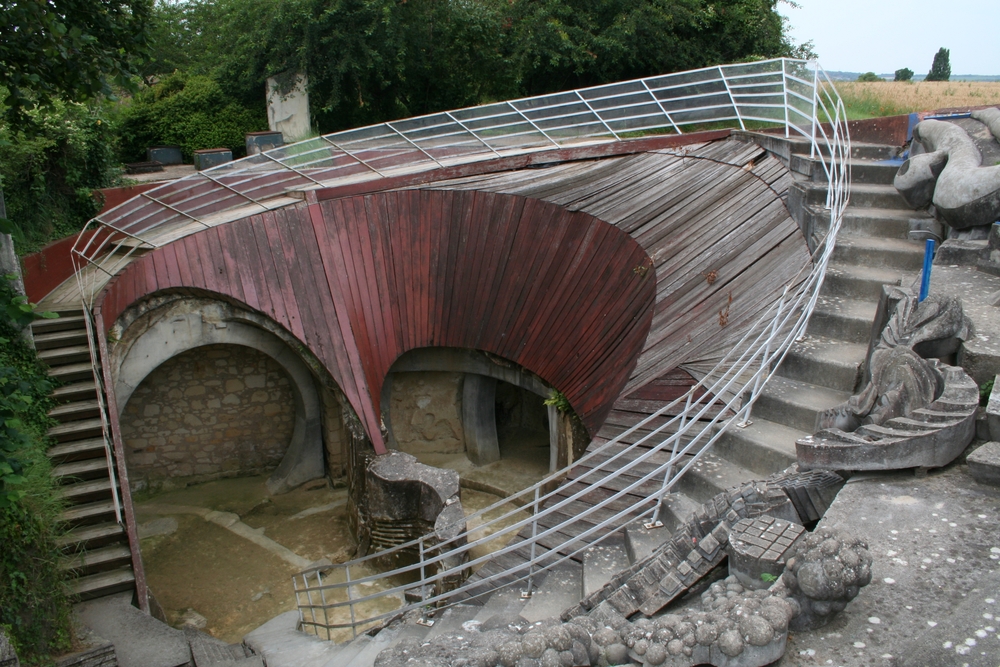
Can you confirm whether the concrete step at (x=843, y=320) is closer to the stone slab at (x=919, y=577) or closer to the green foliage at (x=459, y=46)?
the stone slab at (x=919, y=577)

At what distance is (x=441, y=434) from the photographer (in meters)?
11.0

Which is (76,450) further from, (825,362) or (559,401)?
(825,362)

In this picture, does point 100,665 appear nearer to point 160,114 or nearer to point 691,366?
point 691,366

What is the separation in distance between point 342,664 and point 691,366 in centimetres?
344

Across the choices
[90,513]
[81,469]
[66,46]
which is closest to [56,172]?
[81,469]

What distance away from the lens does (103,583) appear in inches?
244

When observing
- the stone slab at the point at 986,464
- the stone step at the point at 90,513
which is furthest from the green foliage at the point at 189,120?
the stone slab at the point at 986,464

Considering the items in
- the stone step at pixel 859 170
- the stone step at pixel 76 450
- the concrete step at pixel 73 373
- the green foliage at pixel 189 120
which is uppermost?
the green foliage at pixel 189 120

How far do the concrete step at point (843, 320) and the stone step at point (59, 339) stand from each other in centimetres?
693

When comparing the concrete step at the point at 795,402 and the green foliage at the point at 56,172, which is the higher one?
the green foliage at the point at 56,172

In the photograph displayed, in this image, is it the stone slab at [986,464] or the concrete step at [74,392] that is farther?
the concrete step at [74,392]

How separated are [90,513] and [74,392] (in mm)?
1336

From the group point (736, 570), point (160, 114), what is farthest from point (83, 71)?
point (160, 114)

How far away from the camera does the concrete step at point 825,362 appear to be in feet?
16.8
